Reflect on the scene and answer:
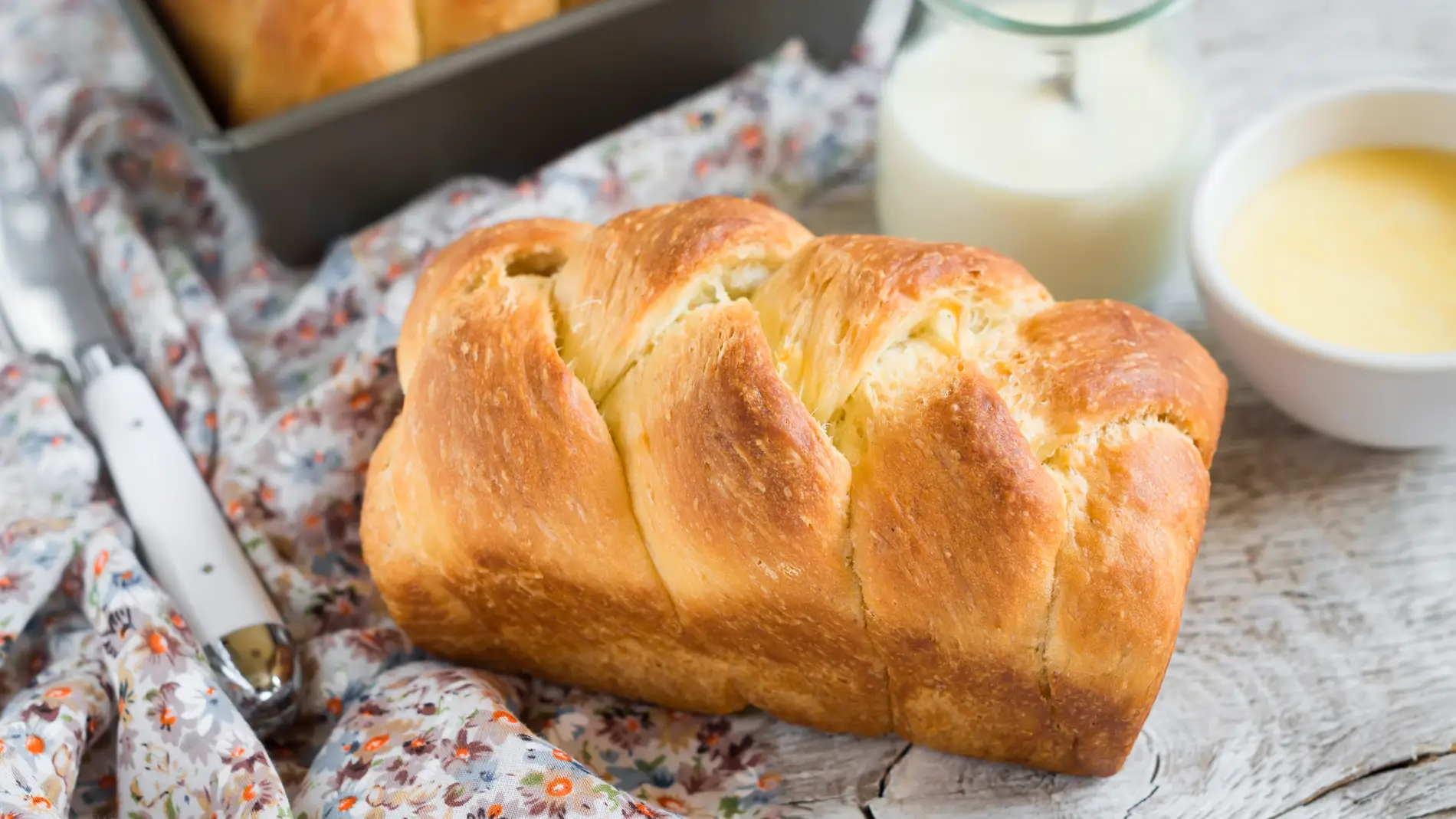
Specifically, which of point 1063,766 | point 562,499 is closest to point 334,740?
point 562,499

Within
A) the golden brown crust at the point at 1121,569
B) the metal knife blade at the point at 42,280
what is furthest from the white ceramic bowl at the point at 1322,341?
the metal knife blade at the point at 42,280

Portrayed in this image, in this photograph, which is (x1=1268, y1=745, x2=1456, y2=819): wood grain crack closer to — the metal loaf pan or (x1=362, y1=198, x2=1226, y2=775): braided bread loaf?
(x1=362, y1=198, x2=1226, y2=775): braided bread loaf

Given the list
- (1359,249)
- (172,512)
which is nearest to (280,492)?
(172,512)

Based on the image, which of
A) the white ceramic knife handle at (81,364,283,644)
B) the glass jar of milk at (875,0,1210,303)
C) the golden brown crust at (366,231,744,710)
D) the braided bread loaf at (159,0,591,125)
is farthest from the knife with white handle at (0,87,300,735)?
the glass jar of milk at (875,0,1210,303)

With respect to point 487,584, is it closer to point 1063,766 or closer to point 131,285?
point 1063,766

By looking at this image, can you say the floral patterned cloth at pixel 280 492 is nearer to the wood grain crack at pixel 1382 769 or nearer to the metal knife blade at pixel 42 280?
the metal knife blade at pixel 42 280
